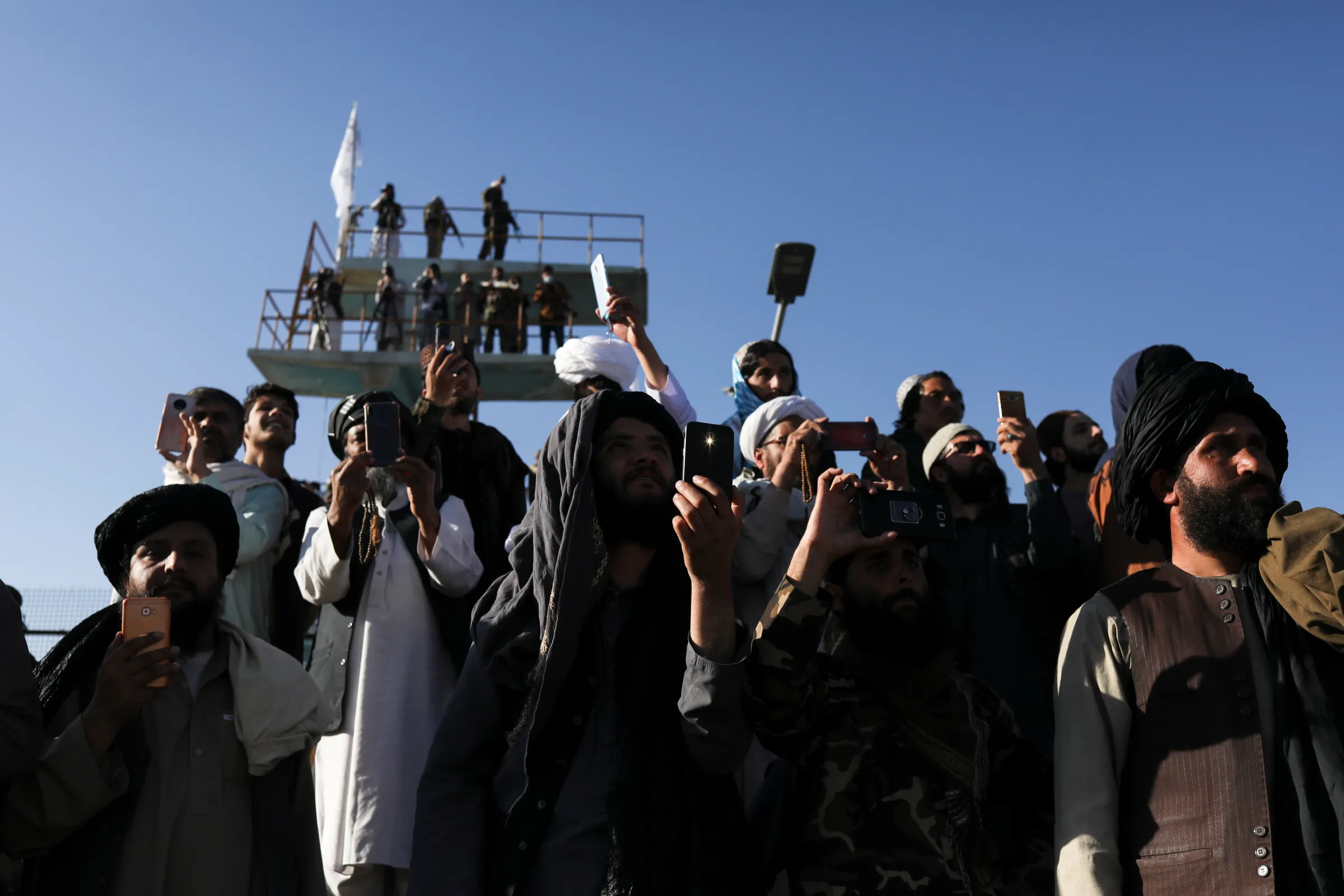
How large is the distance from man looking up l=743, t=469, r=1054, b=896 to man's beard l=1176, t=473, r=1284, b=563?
0.73m

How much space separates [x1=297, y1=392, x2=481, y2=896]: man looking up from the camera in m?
3.97

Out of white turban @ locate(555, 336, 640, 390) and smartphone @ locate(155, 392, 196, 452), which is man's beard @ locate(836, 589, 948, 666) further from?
smartphone @ locate(155, 392, 196, 452)

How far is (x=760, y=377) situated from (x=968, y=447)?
1256 mm

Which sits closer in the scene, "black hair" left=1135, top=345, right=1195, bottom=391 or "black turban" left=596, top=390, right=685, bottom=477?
"black turban" left=596, top=390, right=685, bottom=477

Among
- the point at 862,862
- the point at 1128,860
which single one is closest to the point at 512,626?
the point at 862,862

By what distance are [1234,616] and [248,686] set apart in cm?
266

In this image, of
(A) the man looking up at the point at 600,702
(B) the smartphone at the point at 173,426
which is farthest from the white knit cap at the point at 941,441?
(B) the smartphone at the point at 173,426

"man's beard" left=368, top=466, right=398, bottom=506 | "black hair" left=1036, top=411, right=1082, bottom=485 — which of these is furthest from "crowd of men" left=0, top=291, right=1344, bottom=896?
"black hair" left=1036, top=411, right=1082, bottom=485

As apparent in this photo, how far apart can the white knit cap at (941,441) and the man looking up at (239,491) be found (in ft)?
9.01

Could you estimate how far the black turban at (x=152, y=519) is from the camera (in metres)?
3.60

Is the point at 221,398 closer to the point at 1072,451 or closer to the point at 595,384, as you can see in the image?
the point at 595,384

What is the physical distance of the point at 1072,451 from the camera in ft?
17.4

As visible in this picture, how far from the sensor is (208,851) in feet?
10.6

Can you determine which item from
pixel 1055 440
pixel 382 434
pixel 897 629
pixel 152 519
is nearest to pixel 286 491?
pixel 382 434
